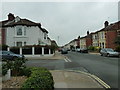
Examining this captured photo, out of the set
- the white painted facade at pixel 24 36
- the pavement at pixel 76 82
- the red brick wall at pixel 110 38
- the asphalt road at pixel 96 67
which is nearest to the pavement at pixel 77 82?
the pavement at pixel 76 82

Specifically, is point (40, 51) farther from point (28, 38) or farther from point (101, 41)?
point (101, 41)

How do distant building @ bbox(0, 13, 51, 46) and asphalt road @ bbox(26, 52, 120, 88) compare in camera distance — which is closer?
asphalt road @ bbox(26, 52, 120, 88)

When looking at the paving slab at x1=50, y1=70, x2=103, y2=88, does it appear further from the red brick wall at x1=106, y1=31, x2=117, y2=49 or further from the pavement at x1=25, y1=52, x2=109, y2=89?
the red brick wall at x1=106, y1=31, x2=117, y2=49

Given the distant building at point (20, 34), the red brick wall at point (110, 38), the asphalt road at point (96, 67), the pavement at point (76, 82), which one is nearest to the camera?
the pavement at point (76, 82)

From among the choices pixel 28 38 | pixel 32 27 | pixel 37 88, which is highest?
pixel 32 27

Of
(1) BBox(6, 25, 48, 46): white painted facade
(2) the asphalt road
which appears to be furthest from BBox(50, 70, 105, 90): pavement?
(1) BBox(6, 25, 48, 46): white painted facade

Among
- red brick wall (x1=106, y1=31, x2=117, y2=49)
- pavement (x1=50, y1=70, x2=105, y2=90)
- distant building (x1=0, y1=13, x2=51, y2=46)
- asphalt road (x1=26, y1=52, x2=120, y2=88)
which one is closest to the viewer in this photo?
pavement (x1=50, y1=70, x2=105, y2=90)

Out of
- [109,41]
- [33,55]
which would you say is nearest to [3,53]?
[33,55]

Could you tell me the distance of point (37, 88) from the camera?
17.1ft

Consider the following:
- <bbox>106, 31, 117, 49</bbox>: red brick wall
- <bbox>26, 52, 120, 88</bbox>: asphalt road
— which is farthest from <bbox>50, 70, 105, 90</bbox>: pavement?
<bbox>106, 31, 117, 49</bbox>: red brick wall

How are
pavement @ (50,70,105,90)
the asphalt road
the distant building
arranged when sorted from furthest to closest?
the distant building → the asphalt road → pavement @ (50,70,105,90)

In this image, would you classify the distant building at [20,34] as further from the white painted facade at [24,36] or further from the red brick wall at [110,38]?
the red brick wall at [110,38]

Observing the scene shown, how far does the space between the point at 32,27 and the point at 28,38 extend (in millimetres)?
2374

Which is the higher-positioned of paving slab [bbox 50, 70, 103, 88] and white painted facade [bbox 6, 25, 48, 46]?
white painted facade [bbox 6, 25, 48, 46]
